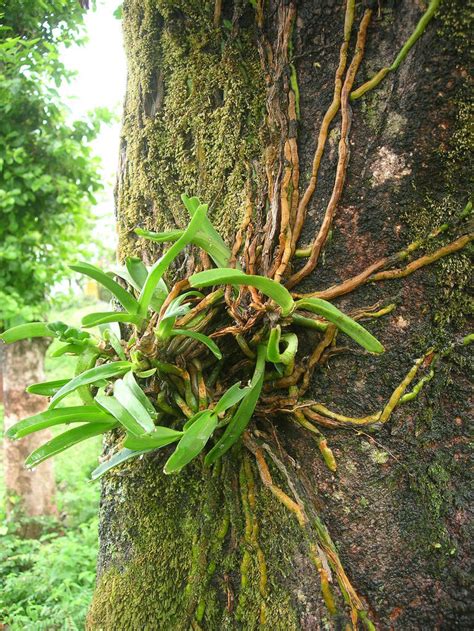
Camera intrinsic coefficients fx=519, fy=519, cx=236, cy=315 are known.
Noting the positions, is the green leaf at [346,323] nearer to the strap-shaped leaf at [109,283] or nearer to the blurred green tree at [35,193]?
the strap-shaped leaf at [109,283]

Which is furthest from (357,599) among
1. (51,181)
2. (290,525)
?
(51,181)

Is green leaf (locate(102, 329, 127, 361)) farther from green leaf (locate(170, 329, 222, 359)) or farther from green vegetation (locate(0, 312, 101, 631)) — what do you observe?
green vegetation (locate(0, 312, 101, 631))

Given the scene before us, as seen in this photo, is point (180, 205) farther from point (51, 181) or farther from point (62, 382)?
point (51, 181)

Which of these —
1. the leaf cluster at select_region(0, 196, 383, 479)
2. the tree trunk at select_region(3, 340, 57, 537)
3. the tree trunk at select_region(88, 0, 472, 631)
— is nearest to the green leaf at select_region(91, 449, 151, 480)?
the leaf cluster at select_region(0, 196, 383, 479)

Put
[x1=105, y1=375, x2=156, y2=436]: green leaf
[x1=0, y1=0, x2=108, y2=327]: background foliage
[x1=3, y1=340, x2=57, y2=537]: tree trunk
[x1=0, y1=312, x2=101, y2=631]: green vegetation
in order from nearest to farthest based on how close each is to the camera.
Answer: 1. [x1=105, y1=375, x2=156, y2=436]: green leaf
2. [x1=0, y1=312, x2=101, y2=631]: green vegetation
3. [x1=0, y1=0, x2=108, y2=327]: background foliage
4. [x1=3, y1=340, x2=57, y2=537]: tree trunk

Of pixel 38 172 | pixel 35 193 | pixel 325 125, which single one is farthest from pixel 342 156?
pixel 35 193

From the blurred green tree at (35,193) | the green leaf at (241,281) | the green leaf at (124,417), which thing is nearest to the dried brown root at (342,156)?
the green leaf at (241,281)
